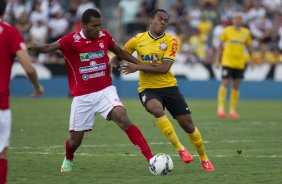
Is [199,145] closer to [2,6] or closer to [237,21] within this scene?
[2,6]

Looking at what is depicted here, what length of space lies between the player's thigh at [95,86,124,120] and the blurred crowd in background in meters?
17.1

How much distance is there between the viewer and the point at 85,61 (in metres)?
10.4

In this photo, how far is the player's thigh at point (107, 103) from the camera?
406 inches

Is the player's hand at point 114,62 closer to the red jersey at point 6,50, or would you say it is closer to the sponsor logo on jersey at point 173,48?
the sponsor logo on jersey at point 173,48

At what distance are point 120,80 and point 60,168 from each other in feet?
54.3

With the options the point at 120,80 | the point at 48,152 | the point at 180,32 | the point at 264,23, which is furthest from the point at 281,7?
the point at 48,152

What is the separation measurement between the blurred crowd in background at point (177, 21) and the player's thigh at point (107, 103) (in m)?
17.1

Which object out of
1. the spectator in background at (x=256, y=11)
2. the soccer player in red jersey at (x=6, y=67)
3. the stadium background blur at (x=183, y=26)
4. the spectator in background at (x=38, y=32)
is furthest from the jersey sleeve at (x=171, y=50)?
the spectator in background at (x=256, y=11)

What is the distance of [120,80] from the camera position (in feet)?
89.6

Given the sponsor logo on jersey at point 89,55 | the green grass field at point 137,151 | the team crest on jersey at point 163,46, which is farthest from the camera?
the team crest on jersey at point 163,46

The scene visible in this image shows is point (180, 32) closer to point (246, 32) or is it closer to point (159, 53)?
point (246, 32)

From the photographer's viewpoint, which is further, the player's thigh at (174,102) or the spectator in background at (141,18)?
the spectator in background at (141,18)

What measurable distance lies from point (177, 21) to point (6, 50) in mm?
21377

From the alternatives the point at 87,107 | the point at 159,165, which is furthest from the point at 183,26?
the point at 159,165
